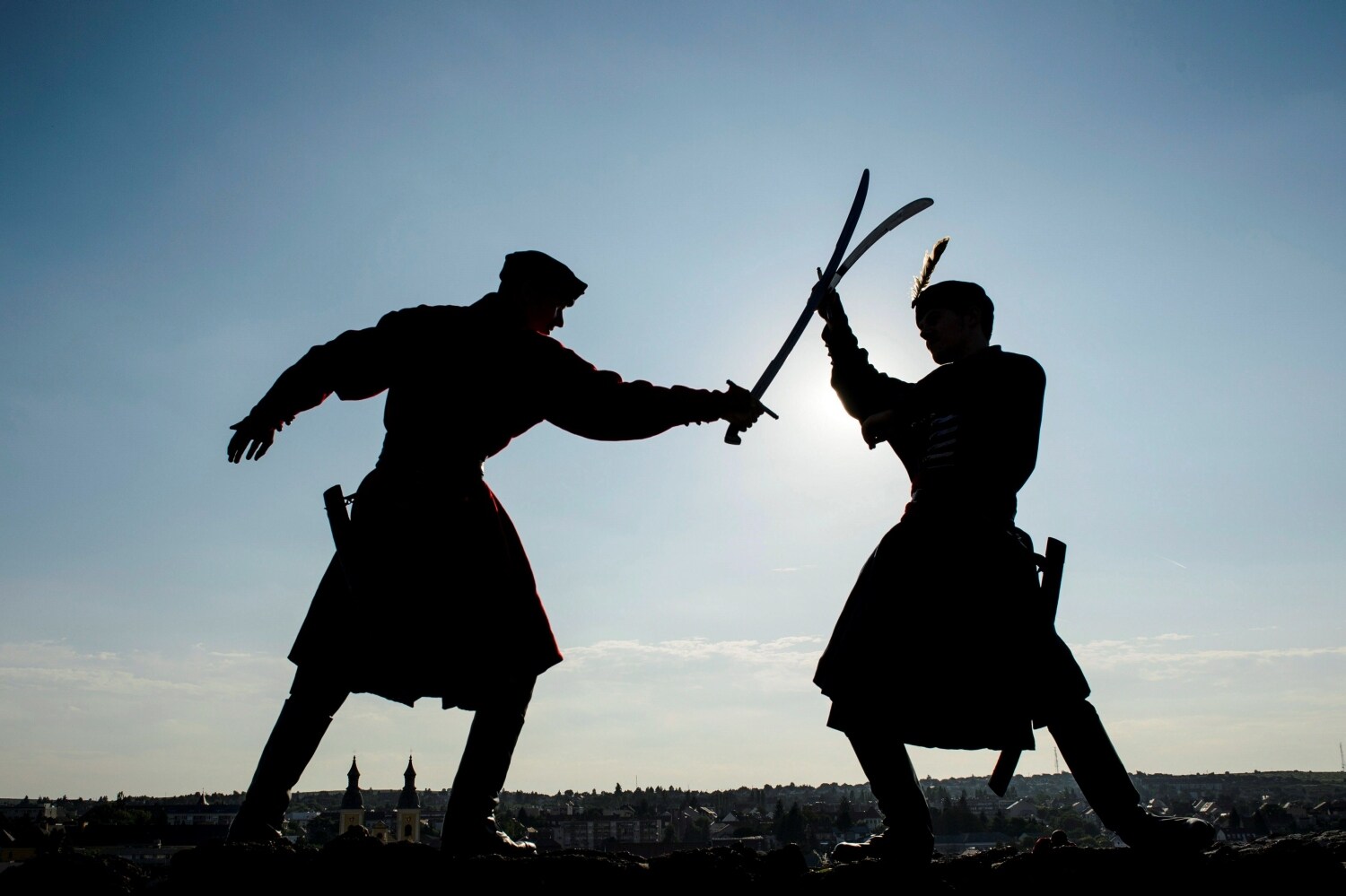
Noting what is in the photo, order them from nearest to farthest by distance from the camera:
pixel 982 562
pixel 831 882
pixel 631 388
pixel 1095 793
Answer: pixel 831 882 < pixel 1095 793 < pixel 982 562 < pixel 631 388

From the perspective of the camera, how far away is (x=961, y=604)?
191 inches

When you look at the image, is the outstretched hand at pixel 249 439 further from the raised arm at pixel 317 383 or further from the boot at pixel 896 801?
the boot at pixel 896 801

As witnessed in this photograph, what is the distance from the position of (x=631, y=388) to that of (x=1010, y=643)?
230 centimetres

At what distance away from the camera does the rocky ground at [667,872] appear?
3688mm

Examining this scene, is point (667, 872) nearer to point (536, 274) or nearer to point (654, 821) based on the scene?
point (536, 274)

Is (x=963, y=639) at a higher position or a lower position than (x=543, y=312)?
lower

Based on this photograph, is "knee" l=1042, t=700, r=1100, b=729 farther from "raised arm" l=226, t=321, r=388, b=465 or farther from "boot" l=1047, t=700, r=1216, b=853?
"raised arm" l=226, t=321, r=388, b=465

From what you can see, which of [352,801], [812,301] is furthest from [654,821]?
[812,301]

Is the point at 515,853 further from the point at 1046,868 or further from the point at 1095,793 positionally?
the point at 1095,793

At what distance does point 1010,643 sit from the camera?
15.8 ft

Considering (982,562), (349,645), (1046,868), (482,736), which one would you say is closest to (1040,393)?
(982,562)

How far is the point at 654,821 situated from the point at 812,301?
86.5 meters

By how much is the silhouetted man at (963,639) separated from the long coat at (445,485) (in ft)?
4.54

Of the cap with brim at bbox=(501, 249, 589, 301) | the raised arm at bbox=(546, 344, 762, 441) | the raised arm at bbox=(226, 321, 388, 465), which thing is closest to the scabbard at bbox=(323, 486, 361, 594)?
the raised arm at bbox=(226, 321, 388, 465)
